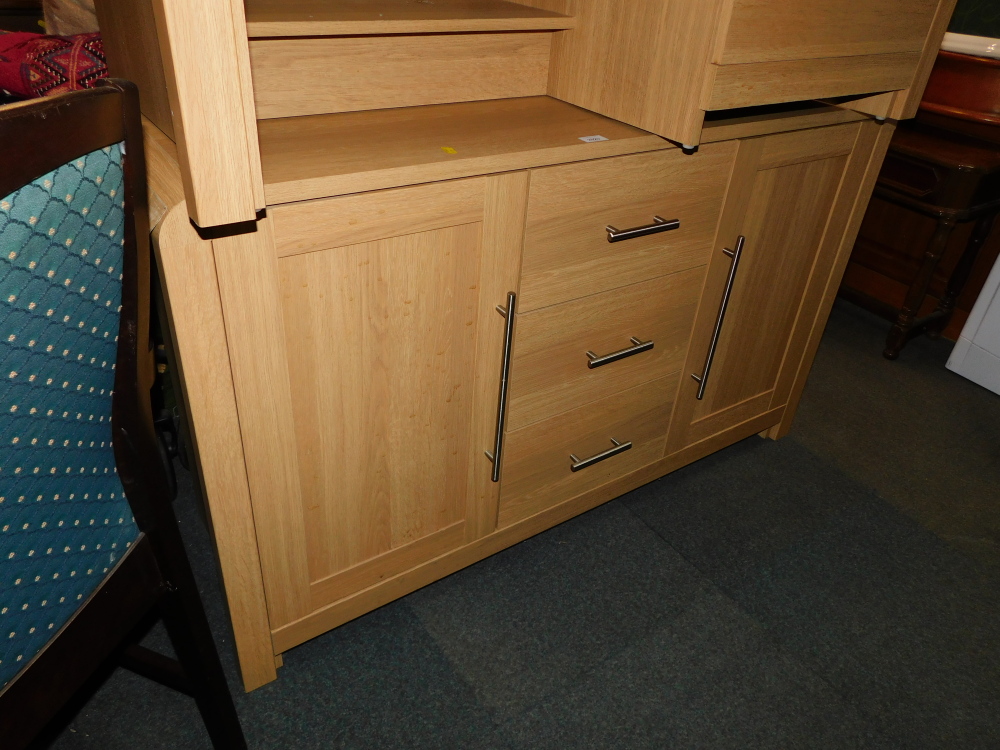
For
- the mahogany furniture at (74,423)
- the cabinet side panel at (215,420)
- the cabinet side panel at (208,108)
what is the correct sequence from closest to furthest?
1. the mahogany furniture at (74,423)
2. the cabinet side panel at (208,108)
3. the cabinet side panel at (215,420)

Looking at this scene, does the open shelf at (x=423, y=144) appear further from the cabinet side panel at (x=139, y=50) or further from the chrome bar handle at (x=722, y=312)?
the chrome bar handle at (x=722, y=312)

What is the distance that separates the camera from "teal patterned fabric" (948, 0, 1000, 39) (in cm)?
228

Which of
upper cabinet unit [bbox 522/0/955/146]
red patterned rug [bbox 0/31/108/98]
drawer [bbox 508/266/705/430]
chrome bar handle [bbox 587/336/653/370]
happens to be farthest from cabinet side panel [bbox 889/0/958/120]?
red patterned rug [bbox 0/31/108/98]

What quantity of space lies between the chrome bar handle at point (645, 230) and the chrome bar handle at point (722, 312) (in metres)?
0.19

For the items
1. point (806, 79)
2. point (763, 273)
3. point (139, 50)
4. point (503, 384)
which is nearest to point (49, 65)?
point (139, 50)

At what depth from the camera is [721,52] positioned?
1.07m

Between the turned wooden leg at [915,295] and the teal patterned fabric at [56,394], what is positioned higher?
the teal patterned fabric at [56,394]

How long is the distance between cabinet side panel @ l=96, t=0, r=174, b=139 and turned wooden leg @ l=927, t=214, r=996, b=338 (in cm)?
240

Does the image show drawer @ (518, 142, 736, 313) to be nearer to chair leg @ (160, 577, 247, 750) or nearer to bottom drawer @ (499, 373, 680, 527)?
bottom drawer @ (499, 373, 680, 527)

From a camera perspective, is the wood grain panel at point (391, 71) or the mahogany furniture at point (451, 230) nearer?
the mahogany furniture at point (451, 230)

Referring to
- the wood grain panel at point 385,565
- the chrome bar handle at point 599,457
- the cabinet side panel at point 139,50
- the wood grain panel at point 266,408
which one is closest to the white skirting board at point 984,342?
the chrome bar handle at point 599,457

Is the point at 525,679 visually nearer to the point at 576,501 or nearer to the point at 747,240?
the point at 576,501

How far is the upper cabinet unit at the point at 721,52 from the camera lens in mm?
1086

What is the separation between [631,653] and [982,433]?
4.61 ft
